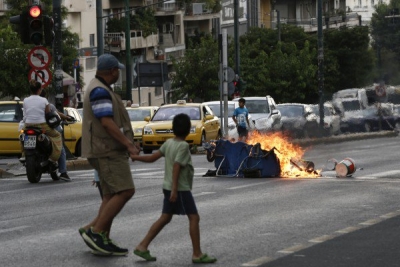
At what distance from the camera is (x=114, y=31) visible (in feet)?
274

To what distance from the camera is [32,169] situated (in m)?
23.8

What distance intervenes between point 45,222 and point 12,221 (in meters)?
0.52

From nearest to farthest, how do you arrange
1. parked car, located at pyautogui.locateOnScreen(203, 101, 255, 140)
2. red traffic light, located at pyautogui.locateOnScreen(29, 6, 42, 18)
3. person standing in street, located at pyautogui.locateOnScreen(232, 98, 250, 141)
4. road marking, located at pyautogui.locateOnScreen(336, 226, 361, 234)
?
road marking, located at pyautogui.locateOnScreen(336, 226, 361, 234)
red traffic light, located at pyautogui.locateOnScreen(29, 6, 42, 18)
person standing in street, located at pyautogui.locateOnScreen(232, 98, 250, 141)
parked car, located at pyautogui.locateOnScreen(203, 101, 255, 140)

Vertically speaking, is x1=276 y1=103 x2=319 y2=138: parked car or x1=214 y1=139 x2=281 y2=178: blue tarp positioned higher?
x1=214 y1=139 x2=281 y2=178: blue tarp

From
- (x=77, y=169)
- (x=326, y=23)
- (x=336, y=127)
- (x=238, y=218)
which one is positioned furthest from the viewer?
(x=326, y=23)

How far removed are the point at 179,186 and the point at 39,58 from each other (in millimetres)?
17673

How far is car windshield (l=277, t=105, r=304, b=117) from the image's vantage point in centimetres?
5241

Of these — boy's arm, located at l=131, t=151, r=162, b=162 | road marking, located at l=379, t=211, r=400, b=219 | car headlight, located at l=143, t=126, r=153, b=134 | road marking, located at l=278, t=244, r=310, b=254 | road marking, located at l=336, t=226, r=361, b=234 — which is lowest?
car headlight, located at l=143, t=126, r=153, b=134

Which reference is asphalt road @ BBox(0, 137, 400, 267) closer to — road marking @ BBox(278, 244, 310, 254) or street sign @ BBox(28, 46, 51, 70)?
road marking @ BBox(278, 244, 310, 254)

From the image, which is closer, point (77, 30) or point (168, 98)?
point (77, 30)

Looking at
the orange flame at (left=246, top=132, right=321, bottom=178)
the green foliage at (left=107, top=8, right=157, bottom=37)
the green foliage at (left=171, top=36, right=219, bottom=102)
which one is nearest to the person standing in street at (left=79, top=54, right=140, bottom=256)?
the orange flame at (left=246, top=132, right=321, bottom=178)

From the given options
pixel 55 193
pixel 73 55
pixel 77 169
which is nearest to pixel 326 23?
pixel 73 55

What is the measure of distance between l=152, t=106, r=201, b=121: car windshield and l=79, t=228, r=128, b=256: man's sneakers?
2824cm

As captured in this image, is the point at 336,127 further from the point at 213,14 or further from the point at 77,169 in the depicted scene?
the point at 213,14
